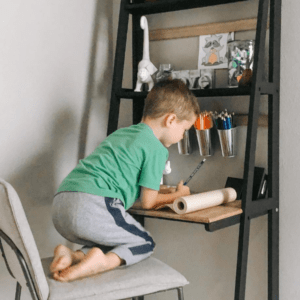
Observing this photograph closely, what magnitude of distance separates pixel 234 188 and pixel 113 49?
86 cm

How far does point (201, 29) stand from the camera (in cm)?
182

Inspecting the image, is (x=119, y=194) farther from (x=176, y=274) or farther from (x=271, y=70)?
(x=271, y=70)

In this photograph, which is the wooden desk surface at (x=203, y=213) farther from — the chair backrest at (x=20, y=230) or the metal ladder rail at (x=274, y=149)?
the chair backrest at (x=20, y=230)

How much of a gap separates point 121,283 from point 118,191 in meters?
0.32

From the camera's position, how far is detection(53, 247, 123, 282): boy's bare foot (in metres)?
1.23

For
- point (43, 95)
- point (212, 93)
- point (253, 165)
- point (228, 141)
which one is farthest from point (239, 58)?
point (43, 95)

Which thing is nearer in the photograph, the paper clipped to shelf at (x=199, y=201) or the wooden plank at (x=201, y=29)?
the paper clipped to shelf at (x=199, y=201)

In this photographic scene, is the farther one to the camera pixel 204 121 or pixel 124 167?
pixel 204 121

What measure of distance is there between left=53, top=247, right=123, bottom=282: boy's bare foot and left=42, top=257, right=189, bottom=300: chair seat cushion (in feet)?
0.04

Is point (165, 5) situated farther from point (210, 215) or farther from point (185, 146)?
point (210, 215)

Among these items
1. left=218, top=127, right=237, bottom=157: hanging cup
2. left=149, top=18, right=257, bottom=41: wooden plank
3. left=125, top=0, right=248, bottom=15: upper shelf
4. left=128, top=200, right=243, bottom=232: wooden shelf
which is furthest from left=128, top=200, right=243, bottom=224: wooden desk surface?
left=125, top=0, right=248, bottom=15: upper shelf

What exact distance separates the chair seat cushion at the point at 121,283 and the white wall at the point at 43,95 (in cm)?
41

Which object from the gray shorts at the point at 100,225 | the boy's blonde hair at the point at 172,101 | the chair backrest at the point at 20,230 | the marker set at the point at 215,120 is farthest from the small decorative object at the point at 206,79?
the chair backrest at the point at 20,230

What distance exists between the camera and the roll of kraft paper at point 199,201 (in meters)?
1.42
